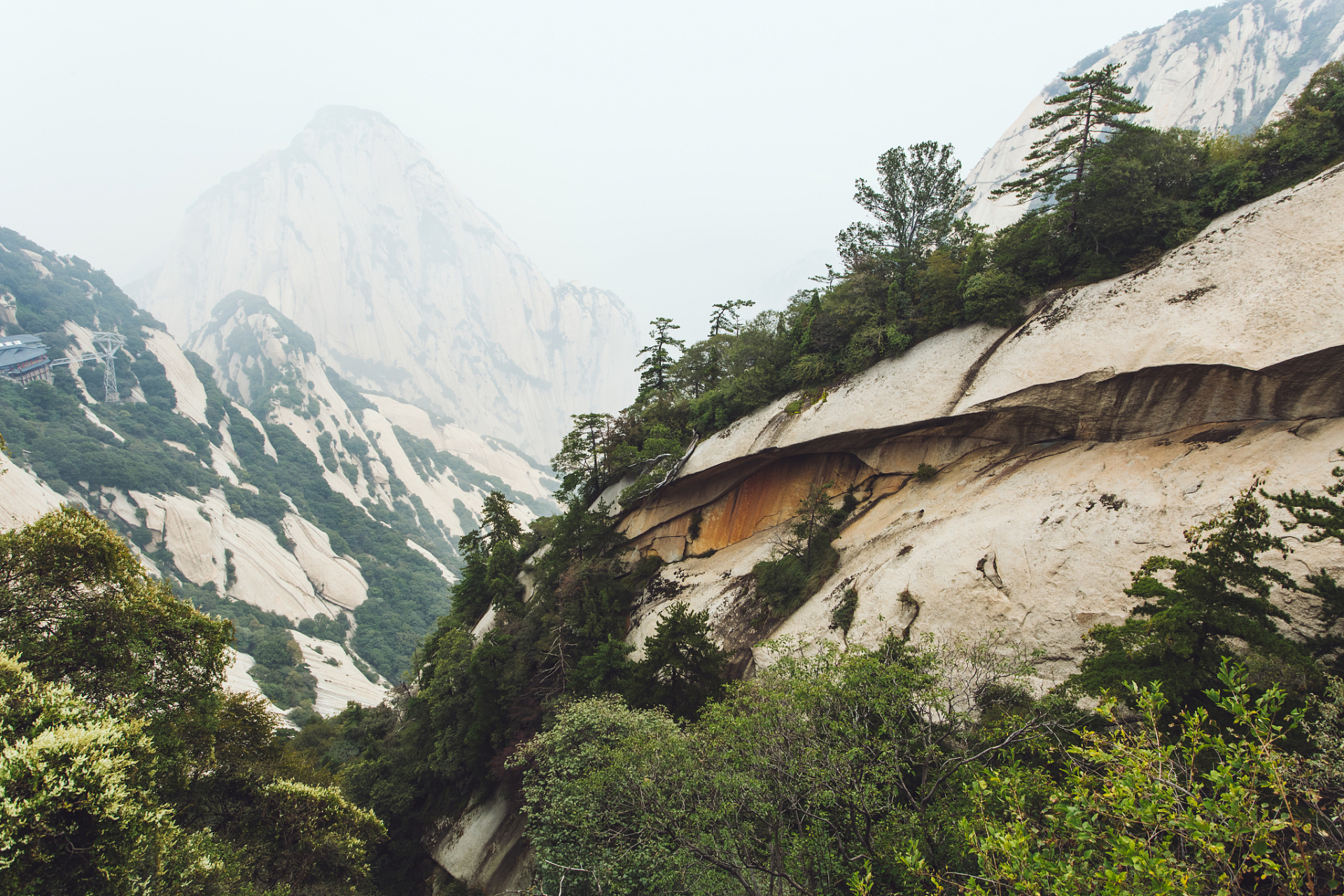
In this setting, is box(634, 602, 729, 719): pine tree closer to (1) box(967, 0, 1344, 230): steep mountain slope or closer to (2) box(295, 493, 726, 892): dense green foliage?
(2) box(295, 493, 726, 892): dense green foliage

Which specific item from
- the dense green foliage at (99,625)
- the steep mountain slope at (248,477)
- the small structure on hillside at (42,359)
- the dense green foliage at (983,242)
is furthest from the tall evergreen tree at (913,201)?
the small structure on hillside at (42,359)

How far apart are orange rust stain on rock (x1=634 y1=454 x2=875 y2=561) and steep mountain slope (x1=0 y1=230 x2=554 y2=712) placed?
4959 centimetres

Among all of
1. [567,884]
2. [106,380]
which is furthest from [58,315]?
[567,884]

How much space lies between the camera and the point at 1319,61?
72.1m

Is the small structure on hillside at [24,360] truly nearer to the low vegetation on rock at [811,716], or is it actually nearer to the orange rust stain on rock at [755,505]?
the low vegetation on rock at [811,716]

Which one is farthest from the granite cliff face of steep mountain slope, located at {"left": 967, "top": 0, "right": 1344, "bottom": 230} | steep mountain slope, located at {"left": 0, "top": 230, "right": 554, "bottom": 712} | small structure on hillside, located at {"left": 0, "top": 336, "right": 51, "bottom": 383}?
small structure on hillside, located at {"left": 0, "top": 336, "right": 51, "bottom": 383}

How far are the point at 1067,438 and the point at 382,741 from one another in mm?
37731

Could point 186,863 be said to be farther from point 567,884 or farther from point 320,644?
point 320,644

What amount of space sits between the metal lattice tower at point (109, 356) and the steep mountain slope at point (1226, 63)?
143 metres

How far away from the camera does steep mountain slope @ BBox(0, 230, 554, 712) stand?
7112 cm

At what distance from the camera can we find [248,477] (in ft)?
333

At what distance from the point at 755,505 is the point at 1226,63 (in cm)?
11383

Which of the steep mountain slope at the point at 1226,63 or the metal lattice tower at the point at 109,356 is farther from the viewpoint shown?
the metal lattice tower at the point at 109,356

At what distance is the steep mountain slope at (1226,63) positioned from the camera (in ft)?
243
